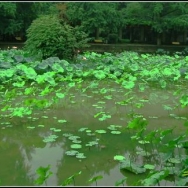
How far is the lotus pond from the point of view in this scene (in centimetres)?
278

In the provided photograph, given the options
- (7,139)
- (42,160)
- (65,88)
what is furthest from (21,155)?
(65,88)

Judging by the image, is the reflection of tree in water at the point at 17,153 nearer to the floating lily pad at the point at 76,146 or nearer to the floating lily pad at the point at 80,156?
the floating lily pad at the point at 76,146

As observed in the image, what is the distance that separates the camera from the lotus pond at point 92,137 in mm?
2783

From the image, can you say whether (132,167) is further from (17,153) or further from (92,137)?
(17,153)

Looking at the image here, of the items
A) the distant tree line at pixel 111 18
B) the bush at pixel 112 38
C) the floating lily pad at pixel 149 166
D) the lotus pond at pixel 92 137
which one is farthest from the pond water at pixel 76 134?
the bush at pixel 112 38

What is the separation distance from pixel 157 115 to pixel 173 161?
70.7 inches

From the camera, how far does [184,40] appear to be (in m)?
24.8

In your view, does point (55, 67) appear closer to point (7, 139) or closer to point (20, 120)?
point (20, 120)

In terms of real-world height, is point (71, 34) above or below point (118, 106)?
above

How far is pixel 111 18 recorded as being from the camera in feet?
67.4

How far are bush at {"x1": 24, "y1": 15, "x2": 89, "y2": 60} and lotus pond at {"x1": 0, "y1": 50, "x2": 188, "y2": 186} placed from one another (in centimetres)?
171

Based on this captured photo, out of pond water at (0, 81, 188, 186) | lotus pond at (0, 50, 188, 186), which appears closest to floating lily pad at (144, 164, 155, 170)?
lotus pond at (0, 50, 188, 186)

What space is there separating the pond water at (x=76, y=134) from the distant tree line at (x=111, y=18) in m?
12.8

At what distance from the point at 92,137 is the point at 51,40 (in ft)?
16.9
